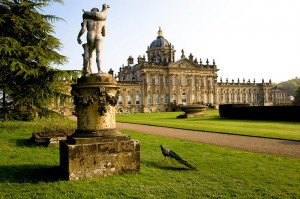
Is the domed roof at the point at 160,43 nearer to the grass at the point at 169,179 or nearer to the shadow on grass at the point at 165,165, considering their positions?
the grass at the point at 169,179

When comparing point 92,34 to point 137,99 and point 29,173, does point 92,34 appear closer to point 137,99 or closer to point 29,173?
point 29,173

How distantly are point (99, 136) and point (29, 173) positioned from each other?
1845 millimetres

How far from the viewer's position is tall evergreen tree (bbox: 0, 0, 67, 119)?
13.9 m

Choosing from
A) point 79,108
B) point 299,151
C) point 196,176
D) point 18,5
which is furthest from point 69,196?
point 18,5

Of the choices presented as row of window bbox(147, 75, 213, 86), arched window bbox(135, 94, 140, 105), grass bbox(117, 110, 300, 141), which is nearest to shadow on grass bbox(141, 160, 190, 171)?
grass bbox(117, 110, 300, 141)

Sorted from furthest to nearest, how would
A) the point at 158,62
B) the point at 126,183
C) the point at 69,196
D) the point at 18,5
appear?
1. the point at 158,62
2. the point at 18,5
3. the point at 126,183
4. the point at 69,196

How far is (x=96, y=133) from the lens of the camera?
21.9ft

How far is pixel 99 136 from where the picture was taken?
6.68 metres

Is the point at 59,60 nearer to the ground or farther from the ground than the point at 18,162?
farther from the ground

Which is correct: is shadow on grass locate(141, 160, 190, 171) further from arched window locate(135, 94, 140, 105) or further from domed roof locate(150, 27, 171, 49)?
domed roof locate(150, 27, 171, 49)

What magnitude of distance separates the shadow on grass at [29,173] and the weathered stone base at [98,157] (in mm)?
316

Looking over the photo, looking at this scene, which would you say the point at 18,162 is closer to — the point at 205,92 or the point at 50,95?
the point at 50,95

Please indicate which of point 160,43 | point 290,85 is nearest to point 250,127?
point 160,43

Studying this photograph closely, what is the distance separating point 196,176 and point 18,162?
4890mm
